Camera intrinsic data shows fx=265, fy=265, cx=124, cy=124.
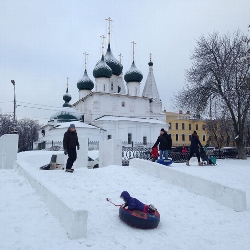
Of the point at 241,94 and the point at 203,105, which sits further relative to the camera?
the point at 203,105

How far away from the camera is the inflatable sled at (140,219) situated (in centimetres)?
522

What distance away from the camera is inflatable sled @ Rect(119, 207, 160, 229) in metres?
5.22

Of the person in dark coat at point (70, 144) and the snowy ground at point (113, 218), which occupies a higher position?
the person in dark coat at point (70, 144)

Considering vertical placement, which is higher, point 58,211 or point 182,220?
point 58,211

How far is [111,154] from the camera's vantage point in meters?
11.1

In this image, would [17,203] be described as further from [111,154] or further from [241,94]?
[241,94]

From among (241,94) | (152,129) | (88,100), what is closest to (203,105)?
(241,94)

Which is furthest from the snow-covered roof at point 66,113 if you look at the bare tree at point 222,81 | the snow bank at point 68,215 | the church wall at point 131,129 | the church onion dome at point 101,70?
the snow bank at point 68,215

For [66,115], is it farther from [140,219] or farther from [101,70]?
[140,219]

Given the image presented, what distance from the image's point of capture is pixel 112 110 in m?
41.3

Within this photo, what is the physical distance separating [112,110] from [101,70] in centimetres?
639

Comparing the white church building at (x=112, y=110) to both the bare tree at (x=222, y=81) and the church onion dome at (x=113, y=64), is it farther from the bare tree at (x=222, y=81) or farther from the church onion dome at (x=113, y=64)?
the bare tree at (x=222, y=81)

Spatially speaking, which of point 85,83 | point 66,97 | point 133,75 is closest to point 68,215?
point 133,75

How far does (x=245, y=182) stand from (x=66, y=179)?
645 cm
